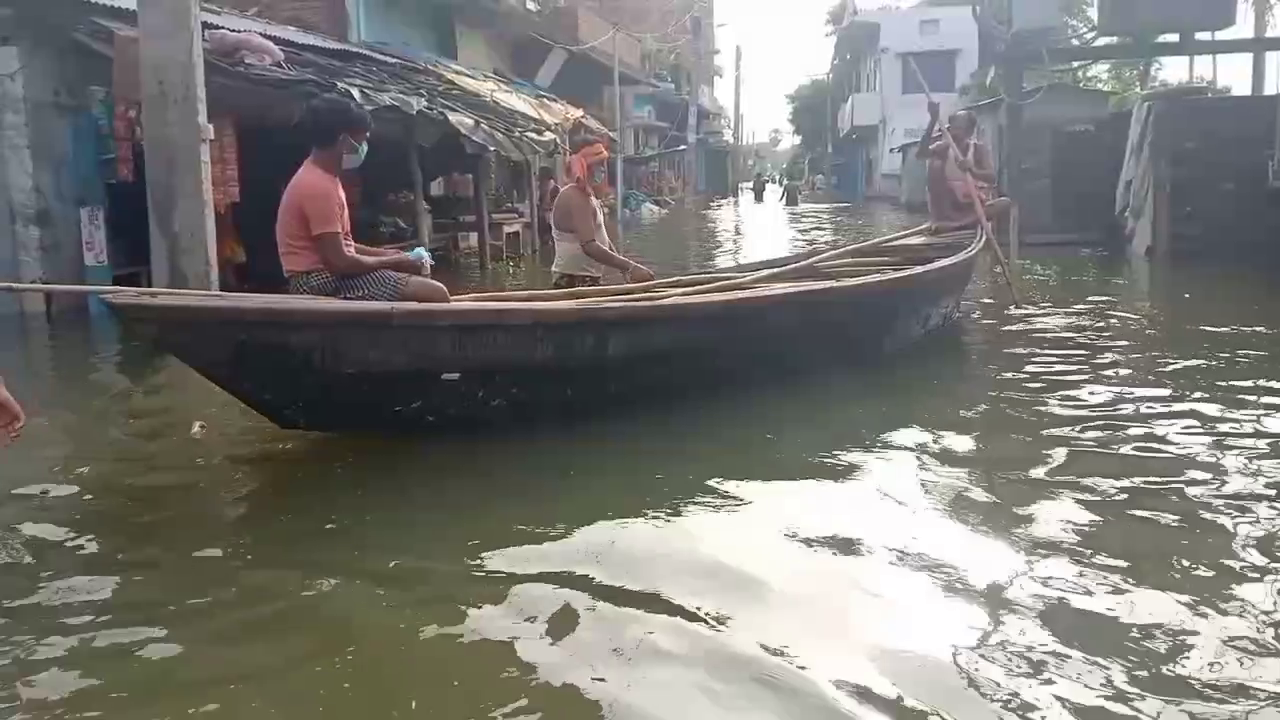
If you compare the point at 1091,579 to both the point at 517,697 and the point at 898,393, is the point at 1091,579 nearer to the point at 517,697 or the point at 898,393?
the point at 517,697

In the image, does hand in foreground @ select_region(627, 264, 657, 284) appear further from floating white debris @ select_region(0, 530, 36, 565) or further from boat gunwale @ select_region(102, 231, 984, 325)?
floating white debris @ select_region(0, 530, 36, 565)

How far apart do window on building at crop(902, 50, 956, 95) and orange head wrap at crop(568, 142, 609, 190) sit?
35040 millimetres

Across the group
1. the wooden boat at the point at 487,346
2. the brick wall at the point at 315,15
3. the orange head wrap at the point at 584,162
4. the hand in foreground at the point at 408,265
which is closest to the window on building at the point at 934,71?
the brick wall at the point at 315,15

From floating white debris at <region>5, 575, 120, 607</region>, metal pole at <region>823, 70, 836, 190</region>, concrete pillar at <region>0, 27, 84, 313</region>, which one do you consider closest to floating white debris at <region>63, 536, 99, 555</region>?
floating white debris at <region>5, 575, 120, 607</region>

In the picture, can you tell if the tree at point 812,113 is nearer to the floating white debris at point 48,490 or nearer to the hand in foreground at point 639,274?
the hand in foreground at point 639,274

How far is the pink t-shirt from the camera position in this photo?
5.21 m

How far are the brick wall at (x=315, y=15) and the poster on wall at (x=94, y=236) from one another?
24.1 ft

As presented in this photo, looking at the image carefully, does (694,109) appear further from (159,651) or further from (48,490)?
(159,651)

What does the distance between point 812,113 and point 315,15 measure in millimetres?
50242

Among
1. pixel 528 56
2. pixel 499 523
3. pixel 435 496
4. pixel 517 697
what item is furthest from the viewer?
pixel 528 56

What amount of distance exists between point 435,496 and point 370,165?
1122 centimetres

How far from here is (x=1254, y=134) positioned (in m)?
15.0

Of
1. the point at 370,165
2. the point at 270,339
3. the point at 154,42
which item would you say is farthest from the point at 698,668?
the point at 370,165

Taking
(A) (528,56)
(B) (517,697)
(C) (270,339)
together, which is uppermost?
(A) (528,56)
